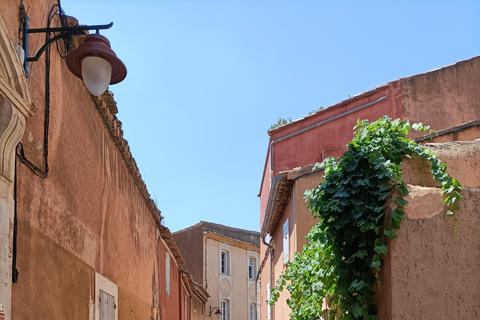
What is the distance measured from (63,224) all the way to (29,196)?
1.20 m

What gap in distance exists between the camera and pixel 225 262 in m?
38.6

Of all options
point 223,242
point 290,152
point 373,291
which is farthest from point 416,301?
point 223,242

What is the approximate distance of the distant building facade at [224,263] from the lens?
36969 millimetres

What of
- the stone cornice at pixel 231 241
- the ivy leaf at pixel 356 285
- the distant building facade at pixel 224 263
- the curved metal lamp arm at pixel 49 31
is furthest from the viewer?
the stone cornice at pixel 231 241

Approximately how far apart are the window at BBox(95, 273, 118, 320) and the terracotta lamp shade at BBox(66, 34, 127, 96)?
3902 mm

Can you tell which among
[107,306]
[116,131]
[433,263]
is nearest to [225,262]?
[116,131]

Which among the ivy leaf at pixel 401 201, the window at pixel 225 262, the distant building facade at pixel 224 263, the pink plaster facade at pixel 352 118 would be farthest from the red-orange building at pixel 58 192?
the window at pixel 225 262

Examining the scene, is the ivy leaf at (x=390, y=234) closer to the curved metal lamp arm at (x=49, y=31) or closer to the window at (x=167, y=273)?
the curved metal lamp arm at (x=49, y=31)

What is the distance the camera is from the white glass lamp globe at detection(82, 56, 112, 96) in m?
5.50

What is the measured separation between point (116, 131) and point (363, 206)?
15.9 ft

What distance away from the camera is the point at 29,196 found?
6047mm

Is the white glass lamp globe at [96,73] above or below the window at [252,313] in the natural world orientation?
above

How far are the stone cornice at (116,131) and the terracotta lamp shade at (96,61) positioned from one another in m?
3.56

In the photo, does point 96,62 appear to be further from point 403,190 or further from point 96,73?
point 403,190
